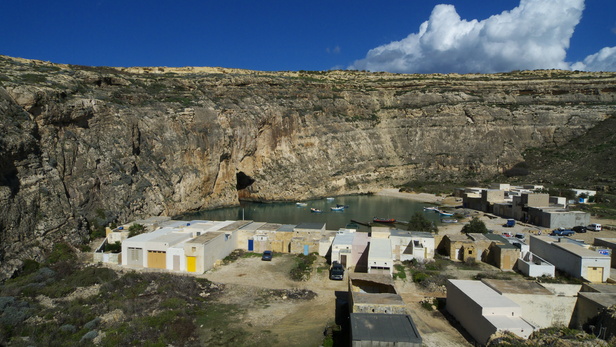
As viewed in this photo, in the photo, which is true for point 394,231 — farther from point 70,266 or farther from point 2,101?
point 2,101

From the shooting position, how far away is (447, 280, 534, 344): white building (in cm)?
1305

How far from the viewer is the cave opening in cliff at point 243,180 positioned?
186ft

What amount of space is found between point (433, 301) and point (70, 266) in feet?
61.9

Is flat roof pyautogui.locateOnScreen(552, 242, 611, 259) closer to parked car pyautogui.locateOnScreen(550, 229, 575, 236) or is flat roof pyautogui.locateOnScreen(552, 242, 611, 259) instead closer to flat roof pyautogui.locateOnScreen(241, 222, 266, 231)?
parked car pyautogui.locateOnScreen(550, 229, 575, 236)

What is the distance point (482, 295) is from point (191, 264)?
14.4 metres

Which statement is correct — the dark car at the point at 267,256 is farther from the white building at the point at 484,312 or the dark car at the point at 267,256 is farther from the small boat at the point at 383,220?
the small boat at the point at 383,220

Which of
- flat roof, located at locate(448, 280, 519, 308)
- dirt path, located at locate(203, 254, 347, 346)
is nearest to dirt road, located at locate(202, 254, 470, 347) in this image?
dirt path, located at locate(203, 254, 347, 346)

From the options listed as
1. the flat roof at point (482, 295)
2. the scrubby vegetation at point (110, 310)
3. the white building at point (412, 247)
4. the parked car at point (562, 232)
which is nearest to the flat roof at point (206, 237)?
the scrubby vegetation at point (110, 310)

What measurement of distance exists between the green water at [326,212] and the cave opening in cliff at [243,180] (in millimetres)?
3611

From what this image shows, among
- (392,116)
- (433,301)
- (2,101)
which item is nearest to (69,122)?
(2,101)

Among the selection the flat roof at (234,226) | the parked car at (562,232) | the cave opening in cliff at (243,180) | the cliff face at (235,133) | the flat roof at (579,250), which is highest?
the cliff face at (235,133)

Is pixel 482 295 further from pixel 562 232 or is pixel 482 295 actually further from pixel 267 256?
pixel 562 232

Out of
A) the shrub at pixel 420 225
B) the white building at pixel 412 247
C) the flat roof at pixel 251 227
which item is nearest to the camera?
the white building at pixel 412 247

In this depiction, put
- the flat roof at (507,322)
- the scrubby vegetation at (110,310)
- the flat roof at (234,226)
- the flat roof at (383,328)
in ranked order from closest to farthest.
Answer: the flat roof at (383,328)
the flat roof at (507,322)
the scrubby vegetation at (110,310)
the flat roof at (234,226)
